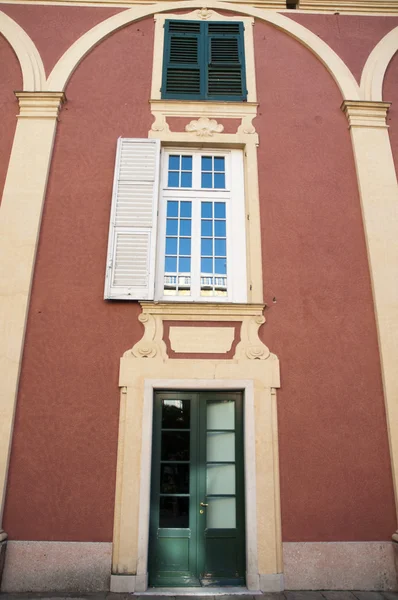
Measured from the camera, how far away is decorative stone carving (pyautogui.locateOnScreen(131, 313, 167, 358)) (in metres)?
5.20

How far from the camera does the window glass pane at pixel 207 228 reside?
19.5ft

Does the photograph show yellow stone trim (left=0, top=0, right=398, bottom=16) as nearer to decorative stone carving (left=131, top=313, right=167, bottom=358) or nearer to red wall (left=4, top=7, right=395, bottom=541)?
red wall (left=4, top=7, right=395, bottom=541)

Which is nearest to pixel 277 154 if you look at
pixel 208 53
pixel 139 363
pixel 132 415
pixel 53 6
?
pixel 208 53

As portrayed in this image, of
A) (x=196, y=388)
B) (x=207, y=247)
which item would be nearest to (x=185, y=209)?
(x=207, y=247)

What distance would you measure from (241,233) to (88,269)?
2088 millimetres

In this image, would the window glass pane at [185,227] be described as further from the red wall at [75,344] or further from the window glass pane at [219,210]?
the red wall at [75,344]

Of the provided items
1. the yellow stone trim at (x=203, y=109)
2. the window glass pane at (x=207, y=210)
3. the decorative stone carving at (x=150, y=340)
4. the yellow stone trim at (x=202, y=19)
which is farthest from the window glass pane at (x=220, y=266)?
the yellow stone trim at (x=202, y=19)

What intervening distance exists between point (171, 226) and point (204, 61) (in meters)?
2.98

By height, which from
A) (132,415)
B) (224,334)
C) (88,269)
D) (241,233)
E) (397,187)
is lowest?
(132,415)

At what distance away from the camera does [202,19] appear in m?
7.21

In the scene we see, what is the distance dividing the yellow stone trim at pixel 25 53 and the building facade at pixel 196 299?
0.09 feet

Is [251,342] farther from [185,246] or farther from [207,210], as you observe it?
[207,210]

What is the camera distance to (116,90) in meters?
6.57

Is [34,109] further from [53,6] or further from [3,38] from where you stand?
[53,6]
